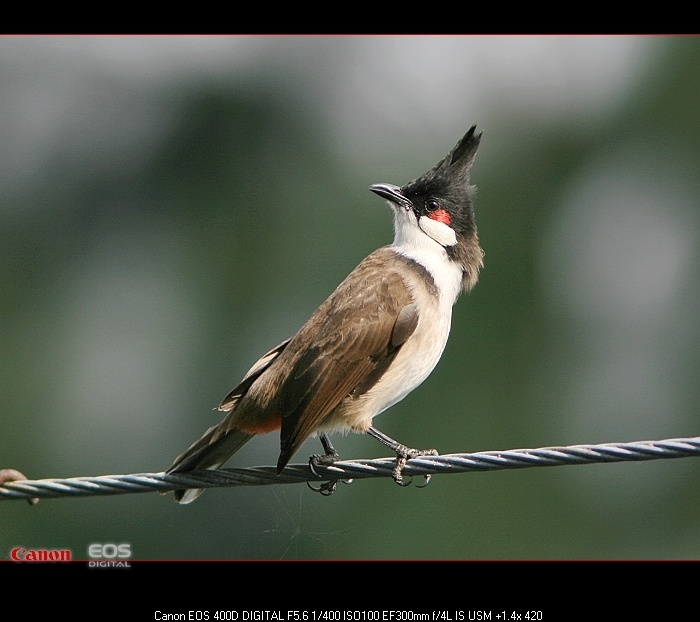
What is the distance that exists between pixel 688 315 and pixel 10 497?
1196 centimetres

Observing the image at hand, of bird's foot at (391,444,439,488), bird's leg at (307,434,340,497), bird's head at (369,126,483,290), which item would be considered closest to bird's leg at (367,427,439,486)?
bird's foot at (391,444,439,488)

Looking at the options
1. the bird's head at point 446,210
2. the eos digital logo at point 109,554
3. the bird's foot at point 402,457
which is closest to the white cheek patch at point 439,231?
the bird's head at point 446,210

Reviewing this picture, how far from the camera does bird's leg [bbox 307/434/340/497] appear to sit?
13.9ft

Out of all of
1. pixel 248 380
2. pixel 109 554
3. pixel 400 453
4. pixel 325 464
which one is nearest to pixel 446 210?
pixel 248 380

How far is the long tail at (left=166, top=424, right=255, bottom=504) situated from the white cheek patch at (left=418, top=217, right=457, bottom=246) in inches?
59.0

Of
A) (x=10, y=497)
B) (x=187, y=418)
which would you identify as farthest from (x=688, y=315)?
(x=10, y=497)

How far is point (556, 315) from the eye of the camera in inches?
540

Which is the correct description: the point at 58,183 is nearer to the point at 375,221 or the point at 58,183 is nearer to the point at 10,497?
the point at 375,221

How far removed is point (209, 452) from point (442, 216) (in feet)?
6.02

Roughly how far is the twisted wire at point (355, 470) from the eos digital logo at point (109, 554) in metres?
0.70

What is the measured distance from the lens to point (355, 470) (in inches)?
160

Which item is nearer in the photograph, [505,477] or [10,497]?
[10,497]

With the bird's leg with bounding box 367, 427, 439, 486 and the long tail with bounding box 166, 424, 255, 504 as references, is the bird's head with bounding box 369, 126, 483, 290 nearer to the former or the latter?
the bird's leg with bounding box 367, 427, 439, 486

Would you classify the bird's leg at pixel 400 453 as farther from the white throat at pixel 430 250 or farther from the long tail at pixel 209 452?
the white throat at pixel 430 250
